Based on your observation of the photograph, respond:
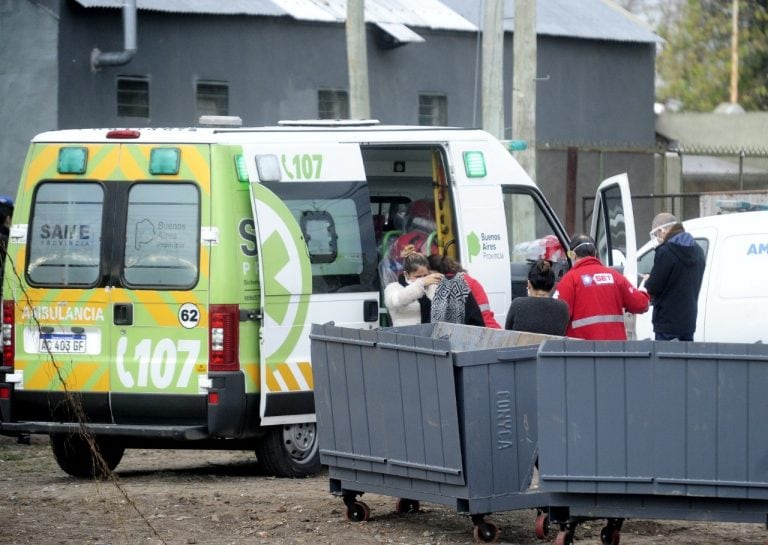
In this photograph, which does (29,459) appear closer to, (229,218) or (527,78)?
(229,218)

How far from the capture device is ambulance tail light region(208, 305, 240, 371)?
999cm

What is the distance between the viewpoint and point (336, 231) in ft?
35.2

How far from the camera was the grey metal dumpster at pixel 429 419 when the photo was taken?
26.2 feet

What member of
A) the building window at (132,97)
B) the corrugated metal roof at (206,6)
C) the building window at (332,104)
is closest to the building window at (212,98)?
the building window at (132,97)

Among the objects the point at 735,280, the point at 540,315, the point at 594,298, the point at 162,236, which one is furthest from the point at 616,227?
the point at 162,236

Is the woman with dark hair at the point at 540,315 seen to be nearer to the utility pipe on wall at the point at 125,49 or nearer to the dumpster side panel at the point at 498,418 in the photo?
the dumpster side panel at the point at 498,418

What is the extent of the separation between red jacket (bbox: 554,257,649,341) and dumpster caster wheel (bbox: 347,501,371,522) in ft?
7.14

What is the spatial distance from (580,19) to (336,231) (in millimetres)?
19564

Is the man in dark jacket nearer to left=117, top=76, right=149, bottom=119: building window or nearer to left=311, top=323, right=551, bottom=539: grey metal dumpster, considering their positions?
left=311, top=323, right=551, bottom=539: grey metal dumpster

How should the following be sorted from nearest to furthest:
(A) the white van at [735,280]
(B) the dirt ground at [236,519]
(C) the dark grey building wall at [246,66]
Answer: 1. (B) the dirt ground at [236,519]
2. (A) the white van at [735,280]
3. (C) the dark grey building wall at [246,66]

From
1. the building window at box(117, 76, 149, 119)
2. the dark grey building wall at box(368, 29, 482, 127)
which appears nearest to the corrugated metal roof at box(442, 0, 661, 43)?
the dark grey building wall at box(368, 29, 482, 127)

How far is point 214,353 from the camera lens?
10016mm

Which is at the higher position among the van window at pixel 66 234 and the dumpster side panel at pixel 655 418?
→ the van window at pixel 66 234

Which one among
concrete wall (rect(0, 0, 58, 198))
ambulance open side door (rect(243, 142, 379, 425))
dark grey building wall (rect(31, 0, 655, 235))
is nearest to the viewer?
ambulance open side door (rect(243, 142, 379, 425))
